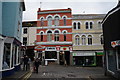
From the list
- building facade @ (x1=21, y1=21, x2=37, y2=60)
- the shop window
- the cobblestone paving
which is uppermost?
building facade @ (x1=21, y1=21, x2=37, y2=60)

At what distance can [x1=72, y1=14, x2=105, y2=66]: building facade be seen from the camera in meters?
25.9

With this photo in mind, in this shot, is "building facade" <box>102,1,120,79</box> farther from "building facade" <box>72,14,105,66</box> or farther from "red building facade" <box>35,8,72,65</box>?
"red building facade" <box>35,8,72,65</box>

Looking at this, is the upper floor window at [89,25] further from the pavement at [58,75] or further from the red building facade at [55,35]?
the pavement at [58,75]

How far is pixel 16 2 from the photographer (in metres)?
14.2

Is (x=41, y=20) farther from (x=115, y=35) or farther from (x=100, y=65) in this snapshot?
(x=115, y=35)

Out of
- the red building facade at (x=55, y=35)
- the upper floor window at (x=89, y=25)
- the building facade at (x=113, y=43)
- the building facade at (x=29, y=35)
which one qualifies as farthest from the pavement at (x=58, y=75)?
the building facade at (x=29, y=35)

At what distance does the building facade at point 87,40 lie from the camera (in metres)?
25.9

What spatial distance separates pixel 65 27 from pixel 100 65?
984cm

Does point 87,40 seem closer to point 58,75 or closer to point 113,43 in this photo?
point 58,75

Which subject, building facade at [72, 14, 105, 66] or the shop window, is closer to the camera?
the shop window

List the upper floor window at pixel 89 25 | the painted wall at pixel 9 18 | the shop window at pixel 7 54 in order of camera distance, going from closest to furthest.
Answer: the shop window at pixel 7 54 < the painted wall at pixel 9 18 < the upper floor window at pixel 89 25

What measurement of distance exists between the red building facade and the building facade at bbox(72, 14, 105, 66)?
137 cm

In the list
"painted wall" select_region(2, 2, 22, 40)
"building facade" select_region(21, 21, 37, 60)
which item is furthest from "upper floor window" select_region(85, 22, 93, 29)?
"painted wall" select_region(2, 2, 22, 40)

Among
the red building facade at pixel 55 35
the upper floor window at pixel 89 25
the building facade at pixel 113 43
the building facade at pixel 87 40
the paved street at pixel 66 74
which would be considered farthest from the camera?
the red building facade at pixel 55 35
